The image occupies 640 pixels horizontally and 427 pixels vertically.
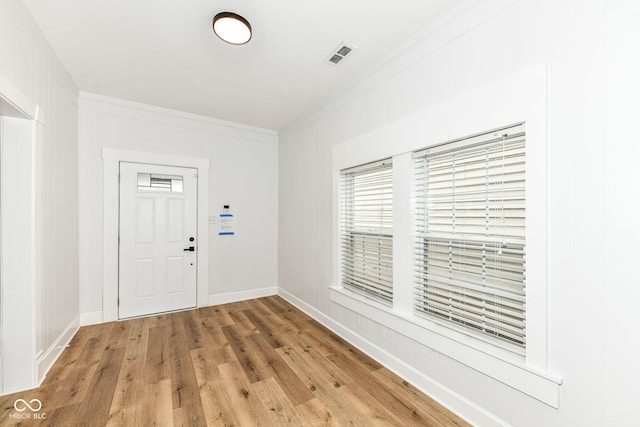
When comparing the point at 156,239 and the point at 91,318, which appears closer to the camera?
the point at 91,318

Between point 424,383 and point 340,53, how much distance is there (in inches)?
110

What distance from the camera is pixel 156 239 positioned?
3.68m

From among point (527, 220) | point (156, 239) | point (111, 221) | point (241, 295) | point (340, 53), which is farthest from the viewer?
point (241, 295)

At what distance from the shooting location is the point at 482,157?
70.6 inches

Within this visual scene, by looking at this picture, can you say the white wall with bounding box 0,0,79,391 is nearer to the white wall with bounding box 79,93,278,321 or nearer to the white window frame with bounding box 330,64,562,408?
the white wall with bounding box 79,93,278,321

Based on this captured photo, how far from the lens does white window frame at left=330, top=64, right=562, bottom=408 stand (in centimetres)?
146

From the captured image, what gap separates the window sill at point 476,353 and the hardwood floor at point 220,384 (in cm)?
41

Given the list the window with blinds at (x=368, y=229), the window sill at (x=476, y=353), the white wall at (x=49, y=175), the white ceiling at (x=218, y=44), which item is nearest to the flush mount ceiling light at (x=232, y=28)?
the white ceiling at (x=218, y=44)

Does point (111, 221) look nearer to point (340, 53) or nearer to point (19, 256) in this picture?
point (19, 256)

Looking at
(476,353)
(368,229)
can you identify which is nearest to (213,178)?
(368,229)

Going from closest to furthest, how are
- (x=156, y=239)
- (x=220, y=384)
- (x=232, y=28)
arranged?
(x=232, y=28)
(x=220, y=384)
(x=156, y=239)

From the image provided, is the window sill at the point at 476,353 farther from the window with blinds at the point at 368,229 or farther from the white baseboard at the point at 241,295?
the white baseboard at the point at 241,295

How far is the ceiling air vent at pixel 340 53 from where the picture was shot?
2316 mm

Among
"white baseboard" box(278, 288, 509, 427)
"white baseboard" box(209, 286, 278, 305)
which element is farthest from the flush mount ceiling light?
"white baseboard" box(209, 286, 278, 305)
